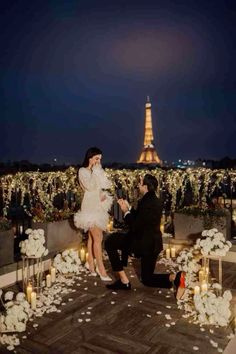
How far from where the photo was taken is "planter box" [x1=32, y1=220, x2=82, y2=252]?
6.59m

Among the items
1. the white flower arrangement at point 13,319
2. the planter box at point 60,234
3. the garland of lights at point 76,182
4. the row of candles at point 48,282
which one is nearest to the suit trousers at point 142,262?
the row of candles at point 48,282

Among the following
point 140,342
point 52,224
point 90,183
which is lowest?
point 140,342

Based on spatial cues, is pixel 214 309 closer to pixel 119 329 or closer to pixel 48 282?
pixel 119 329

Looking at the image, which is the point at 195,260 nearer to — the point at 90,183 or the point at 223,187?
the point at 90,183

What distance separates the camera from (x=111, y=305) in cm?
470

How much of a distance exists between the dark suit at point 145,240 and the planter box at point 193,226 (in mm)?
2133

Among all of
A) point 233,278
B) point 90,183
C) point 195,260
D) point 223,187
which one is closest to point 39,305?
point 90,183

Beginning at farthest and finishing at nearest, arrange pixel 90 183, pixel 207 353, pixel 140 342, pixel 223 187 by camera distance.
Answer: pixel 223 187 < pixel 90 183 < pixel 140 342 < pixel 207 353

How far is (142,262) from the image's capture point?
16.9 ft

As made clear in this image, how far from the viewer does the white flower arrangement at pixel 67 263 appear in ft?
19.1

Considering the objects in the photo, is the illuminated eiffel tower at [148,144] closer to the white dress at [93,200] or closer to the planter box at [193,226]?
the planter box at [193,226]

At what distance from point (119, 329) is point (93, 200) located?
2.23 m

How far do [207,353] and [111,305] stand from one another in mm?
1537

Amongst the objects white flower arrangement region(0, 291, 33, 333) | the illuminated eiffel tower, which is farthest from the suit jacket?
the illuminated eiffel tower
